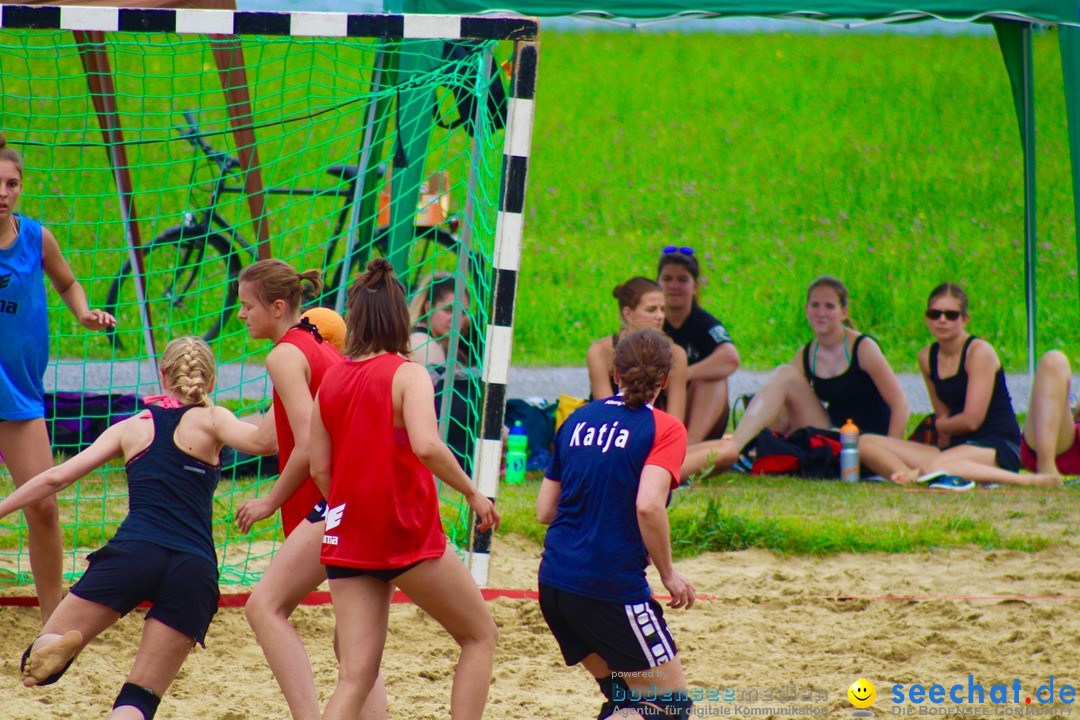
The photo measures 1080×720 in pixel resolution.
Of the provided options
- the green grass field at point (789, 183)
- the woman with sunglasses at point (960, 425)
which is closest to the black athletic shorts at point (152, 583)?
the woman with sunglasses at point (960, 425)

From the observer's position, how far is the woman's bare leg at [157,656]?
3.30 metres

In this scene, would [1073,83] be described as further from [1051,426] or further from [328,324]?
[328,324]

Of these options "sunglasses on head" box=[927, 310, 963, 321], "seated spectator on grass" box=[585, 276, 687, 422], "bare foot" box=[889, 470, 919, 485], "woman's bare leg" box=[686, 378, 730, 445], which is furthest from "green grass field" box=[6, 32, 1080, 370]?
"seated spectator on grass" box=[585, 276, 687, 422]

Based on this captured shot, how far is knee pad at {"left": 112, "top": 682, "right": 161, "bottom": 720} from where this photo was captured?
327 centimetres

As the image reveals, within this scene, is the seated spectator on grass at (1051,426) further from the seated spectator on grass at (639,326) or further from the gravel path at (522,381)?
the seated spectator on grass at (639,326)

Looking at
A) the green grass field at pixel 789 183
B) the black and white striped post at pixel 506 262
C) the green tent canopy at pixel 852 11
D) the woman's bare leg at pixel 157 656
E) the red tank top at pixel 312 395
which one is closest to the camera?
the woman's bare leg at pixel 157 656

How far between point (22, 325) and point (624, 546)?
7.94 ft

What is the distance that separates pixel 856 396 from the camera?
24.7 feet

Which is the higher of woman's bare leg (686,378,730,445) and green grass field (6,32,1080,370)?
green grass field (6,32,1080,370)

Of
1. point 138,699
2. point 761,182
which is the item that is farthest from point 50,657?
point 761,182

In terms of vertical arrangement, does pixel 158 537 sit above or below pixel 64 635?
above

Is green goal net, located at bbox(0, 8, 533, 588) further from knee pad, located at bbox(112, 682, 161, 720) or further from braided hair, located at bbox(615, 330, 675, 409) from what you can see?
knee pad, located at bbox(112, 682, 161, 720)

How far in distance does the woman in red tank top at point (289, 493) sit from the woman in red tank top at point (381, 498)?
7.8 inches

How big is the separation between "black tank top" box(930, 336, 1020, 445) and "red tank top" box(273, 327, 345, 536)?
4901mm
